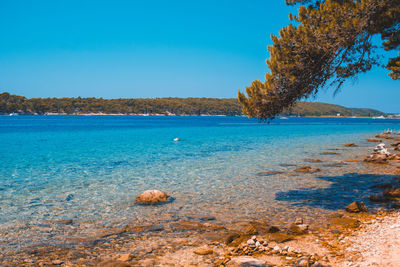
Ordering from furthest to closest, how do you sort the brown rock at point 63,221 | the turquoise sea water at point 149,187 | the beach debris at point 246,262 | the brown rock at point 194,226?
1. the turquoise sea water at point 149,187
2. the brown rock at point 63,221
3. the brown rock at point 194,226
4. the beach debris at point 246,262

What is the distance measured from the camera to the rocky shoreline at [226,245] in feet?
22.0

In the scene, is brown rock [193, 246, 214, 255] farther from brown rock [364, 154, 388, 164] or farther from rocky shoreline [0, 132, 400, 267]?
brown rock [364, 154, 388, 164]

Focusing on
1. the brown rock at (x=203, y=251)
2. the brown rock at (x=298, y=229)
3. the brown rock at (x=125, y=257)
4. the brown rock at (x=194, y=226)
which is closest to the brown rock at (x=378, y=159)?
the brown rock at (x=298, y=229)

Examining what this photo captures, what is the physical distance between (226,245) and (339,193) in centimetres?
811

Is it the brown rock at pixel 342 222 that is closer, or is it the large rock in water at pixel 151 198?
the brown rock at pixel 342 222

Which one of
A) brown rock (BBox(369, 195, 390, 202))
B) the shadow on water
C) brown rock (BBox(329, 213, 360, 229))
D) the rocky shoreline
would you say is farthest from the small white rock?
brown rock (BBox(369, 195, 390, 202))

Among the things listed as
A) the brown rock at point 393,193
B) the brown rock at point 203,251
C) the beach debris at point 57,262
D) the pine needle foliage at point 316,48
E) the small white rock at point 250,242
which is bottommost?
the beach debris at point 57,262

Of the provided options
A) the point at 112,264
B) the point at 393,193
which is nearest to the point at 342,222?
the point at 393,193

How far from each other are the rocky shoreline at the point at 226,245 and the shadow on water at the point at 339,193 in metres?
1.49

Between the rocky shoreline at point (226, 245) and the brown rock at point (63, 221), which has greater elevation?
the rocky shoreline at point (226, 245)

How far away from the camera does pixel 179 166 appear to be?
72.0 ft

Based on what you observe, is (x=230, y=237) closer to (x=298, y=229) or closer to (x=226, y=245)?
(x=226, y=245)

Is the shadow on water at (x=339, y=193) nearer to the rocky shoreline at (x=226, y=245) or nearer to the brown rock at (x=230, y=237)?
the rocky shoreline at (x=226, y=245)

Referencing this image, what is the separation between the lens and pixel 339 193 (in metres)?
13.6
